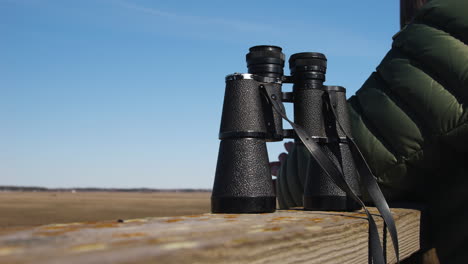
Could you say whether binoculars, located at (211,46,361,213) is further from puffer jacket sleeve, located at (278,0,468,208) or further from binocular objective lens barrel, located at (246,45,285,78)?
puffer jacket sleeve, located at (278,0,468,208)

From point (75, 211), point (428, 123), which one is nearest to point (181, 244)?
point (428, 123)

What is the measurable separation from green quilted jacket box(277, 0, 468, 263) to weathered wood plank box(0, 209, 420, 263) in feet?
1.91

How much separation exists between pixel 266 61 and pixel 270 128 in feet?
0.53

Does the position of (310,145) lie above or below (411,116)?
below

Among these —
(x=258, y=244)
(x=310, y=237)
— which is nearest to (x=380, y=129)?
(x=310, y=237)

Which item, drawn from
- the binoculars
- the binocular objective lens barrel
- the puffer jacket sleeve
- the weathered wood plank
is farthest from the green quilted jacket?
the weathered wood plank

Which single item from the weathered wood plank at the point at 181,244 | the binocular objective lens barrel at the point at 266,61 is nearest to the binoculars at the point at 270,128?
the binocular objective lens barrel at the point at 266,61

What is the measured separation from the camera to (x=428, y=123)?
1305 mm

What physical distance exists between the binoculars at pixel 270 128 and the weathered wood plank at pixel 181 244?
0.65ft

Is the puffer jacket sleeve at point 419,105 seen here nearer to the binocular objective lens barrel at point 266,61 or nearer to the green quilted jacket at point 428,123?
the green quilted jacket at point 428,123

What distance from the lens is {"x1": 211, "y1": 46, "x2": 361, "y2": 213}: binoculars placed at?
3.29 feet

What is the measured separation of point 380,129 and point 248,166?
0.57m

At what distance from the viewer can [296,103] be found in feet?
4.10

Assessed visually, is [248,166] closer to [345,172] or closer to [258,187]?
[258,187]
